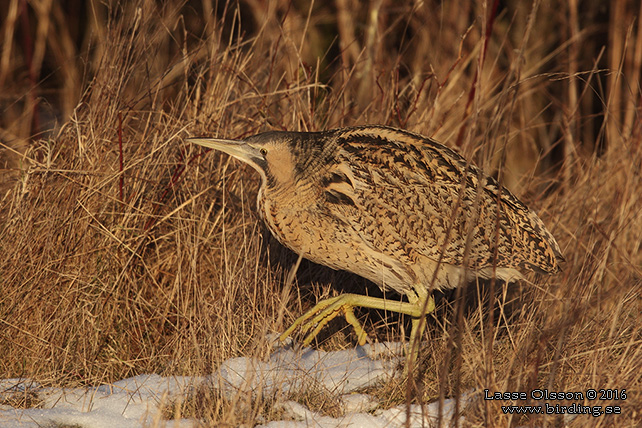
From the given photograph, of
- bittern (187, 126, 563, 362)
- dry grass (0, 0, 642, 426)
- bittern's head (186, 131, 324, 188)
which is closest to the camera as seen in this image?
dry grass (0, 0, 642, 426)

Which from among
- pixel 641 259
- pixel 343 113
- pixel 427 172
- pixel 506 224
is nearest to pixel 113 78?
pixel 343 113

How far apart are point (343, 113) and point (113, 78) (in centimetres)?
136

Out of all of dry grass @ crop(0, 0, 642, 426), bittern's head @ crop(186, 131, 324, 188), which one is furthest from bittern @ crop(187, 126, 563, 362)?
dry grass @ crop(0, 0, 642, 426)

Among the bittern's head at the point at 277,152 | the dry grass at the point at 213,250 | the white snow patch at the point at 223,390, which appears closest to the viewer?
the white snow patch at the point at 223,390

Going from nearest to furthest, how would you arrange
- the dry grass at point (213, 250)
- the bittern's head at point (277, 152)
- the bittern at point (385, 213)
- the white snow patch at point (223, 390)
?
the white snow patch at point (223, 390) < the dry grass at point (213, 250) < the bittern at point (385, 213) < the bittern's head at point (277, 152)

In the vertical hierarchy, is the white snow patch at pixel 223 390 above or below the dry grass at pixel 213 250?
below

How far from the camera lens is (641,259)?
443 cm

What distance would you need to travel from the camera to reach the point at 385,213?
10.9ft

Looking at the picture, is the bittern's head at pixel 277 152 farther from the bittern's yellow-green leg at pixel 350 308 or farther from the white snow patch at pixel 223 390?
the white snow patch at pixel 223 390

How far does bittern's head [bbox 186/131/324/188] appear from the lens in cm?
346

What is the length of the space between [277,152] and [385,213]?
589 mm

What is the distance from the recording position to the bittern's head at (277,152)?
3459 millimetres

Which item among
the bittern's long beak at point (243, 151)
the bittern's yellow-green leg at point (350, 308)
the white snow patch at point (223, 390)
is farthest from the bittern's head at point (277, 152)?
the white snow patch at point (223, 390)

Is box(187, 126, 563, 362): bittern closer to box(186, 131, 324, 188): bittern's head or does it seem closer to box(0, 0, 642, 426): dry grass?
box(186, 131, 324, 188): bittern's head
